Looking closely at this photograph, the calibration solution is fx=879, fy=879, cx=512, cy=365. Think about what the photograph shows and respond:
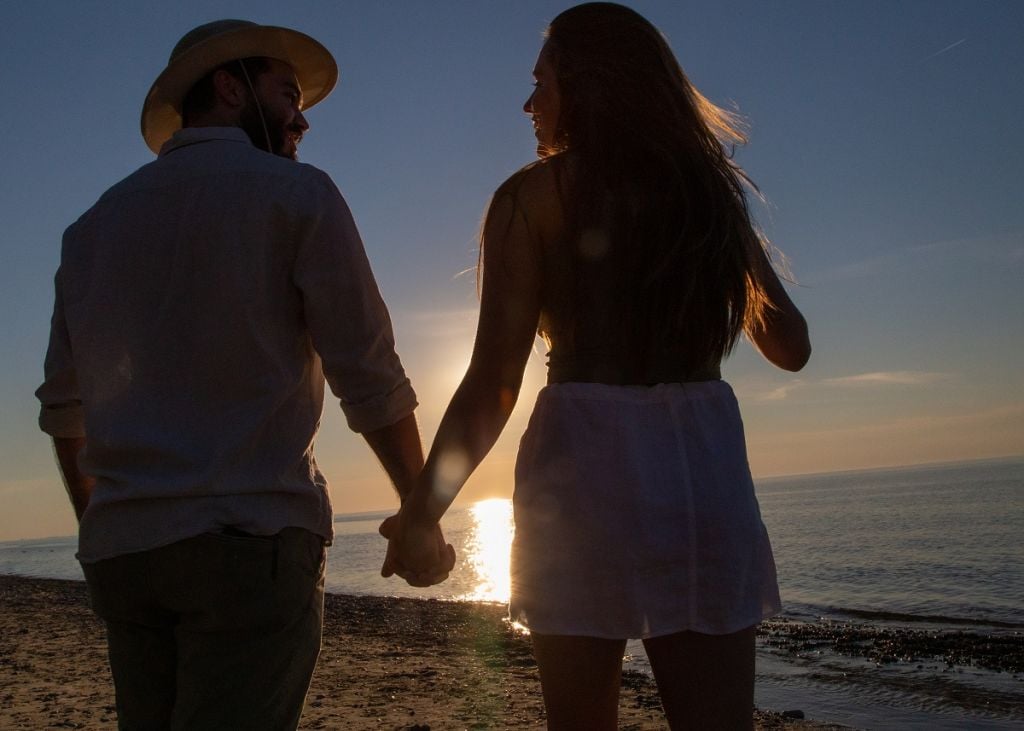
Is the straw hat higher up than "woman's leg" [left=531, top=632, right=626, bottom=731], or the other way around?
the straw hat

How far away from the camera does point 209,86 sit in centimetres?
208

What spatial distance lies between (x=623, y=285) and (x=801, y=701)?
28.8 ft

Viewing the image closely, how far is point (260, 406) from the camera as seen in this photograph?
1693mm

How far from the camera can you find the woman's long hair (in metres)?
1.69

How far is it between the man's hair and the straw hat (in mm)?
12

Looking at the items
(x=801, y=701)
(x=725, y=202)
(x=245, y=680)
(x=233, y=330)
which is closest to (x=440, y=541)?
(x=245, y=680)

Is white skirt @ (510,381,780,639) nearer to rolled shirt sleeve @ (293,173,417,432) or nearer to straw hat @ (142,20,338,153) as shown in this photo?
rolled shirt sleeve @ (293,173,417,432)

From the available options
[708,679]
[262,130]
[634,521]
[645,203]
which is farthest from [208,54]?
[708,679]

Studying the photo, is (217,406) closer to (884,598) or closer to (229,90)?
(229,90)

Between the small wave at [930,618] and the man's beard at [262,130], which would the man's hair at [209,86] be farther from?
the small wave at [930,618]

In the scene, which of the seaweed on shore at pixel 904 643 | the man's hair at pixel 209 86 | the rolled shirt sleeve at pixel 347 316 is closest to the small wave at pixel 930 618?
the seaweed on shore at pixel 904 643

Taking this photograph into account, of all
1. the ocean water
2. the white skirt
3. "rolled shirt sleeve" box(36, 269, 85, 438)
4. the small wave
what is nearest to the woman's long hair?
the white skirt

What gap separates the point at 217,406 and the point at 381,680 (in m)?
7.38

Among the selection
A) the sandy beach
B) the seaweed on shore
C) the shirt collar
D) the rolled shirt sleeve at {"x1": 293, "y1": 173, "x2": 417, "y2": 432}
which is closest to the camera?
the rolled shirt sleeve at {"x1": 293, "y1": 173, "x2": 417, "y2": 432}
